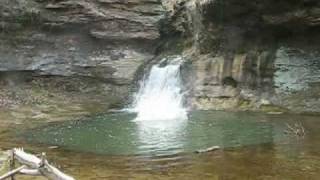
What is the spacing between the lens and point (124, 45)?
20.7m

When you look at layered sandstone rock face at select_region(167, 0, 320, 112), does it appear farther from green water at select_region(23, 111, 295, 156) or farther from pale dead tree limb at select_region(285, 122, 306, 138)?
pale dead tree limb at select_region(285, 122, 306, 138)

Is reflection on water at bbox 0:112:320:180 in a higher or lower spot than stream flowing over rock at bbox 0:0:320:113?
lower

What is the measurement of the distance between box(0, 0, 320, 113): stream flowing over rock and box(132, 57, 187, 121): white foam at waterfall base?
35 centimetres

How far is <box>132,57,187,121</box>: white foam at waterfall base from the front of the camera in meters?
19.0

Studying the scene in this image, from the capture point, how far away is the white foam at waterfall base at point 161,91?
1903cm

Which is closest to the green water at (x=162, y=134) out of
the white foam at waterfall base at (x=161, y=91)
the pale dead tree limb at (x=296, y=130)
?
the pale dead tree limb at (x=296, y=130)

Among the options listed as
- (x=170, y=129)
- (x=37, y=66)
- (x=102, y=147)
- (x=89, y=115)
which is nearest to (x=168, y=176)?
(x=102, y=147)

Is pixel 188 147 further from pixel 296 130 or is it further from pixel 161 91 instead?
pixel 161 91

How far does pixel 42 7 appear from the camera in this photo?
2066 cm

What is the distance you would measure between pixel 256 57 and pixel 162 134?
5977mm

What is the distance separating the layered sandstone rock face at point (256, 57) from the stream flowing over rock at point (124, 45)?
0.11ft

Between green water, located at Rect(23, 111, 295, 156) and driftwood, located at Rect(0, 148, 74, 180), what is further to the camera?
green water, located at Rect(23, 111, 295, 156)

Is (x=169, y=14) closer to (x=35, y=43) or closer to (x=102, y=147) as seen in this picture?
(x=35, y=43)

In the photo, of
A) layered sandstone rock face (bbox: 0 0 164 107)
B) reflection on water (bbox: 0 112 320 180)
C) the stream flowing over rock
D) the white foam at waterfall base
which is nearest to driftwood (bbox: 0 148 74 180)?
reflection on water (bbox: 0 112 320 180)
